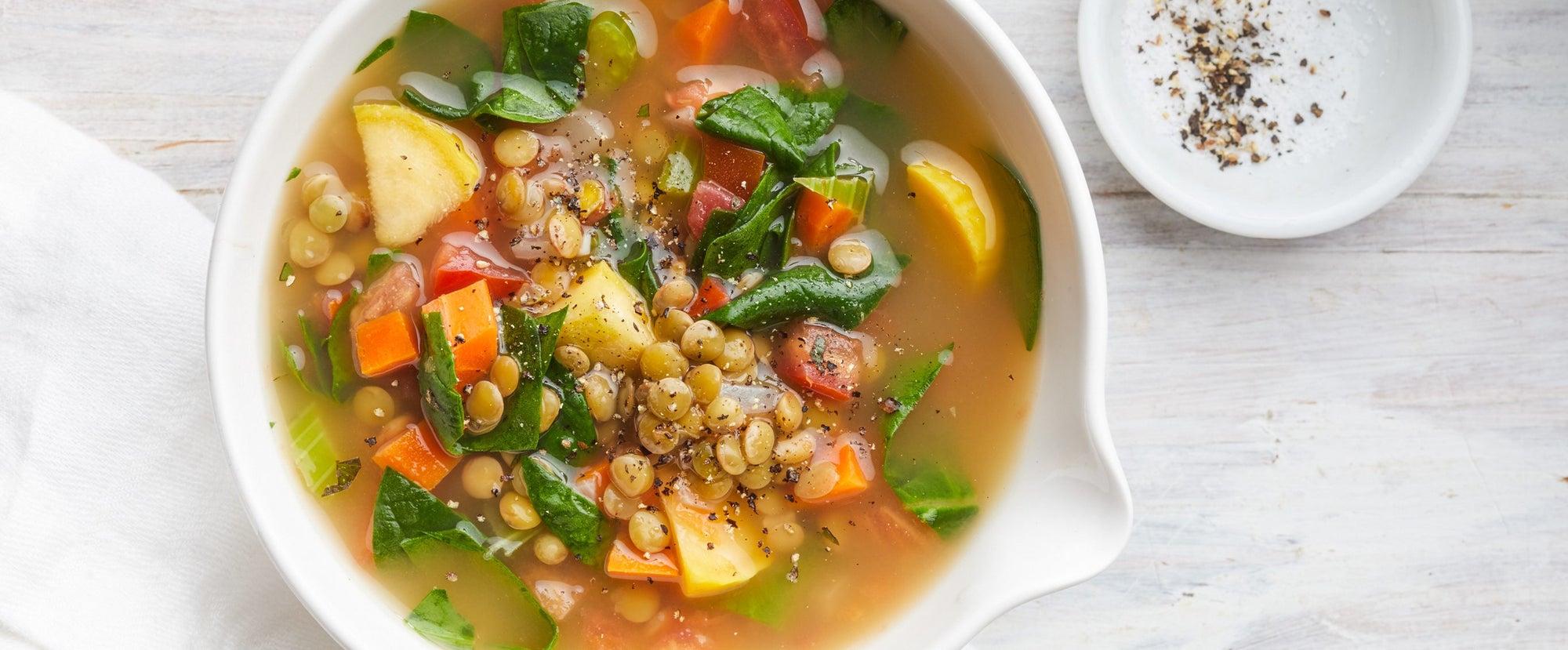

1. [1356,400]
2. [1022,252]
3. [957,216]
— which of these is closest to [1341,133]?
[1356,400]

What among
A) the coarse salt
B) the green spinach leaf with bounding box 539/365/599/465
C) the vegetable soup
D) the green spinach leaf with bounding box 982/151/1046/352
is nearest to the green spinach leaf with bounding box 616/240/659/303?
the vegetable soup

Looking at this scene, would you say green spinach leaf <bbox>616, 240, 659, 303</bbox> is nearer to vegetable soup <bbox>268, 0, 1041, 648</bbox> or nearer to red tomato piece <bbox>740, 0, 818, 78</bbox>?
vegetable soup <bbox>268, 0, 1041, 648</bbox>

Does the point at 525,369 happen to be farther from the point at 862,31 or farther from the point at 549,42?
the point at 862,31

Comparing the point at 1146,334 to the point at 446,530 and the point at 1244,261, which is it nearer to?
the point at 1244,261

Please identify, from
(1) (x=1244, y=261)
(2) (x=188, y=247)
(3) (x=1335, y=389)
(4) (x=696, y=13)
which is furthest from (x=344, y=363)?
(3) (x=1335, y=389)

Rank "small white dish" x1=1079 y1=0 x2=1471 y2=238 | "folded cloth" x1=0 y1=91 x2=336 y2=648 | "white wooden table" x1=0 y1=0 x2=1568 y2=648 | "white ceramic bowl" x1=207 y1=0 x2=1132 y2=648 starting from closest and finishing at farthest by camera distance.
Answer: "white ceramic bowl" x1=207 y1=0 x2=1132 y2=648 < "folded cloth" x1=0 y1=91 x2=336 y2=648 < "small white dish" x1=1079 y1=0 x2=1471 y2=238 < "white wooden table" x1=0 y1=0 x2=1568 y2=648

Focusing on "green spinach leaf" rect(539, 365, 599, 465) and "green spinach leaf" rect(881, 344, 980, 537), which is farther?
"green spinach leaf" rect(881, 344, 980, 537)
